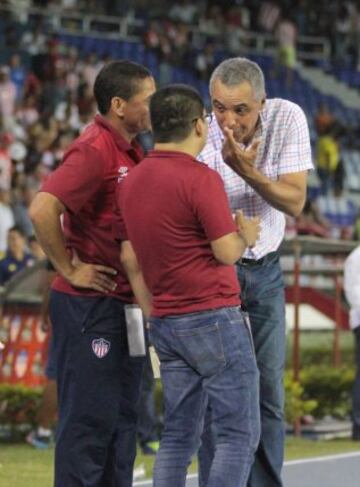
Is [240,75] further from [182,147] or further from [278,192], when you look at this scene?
[182,147]

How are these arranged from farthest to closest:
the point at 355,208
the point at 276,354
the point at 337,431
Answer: the point at 355,208, the point at 337,431, the point at 276,354

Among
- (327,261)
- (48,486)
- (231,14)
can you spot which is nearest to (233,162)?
(48,486)

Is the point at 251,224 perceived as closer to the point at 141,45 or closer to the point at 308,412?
the point at 308,412

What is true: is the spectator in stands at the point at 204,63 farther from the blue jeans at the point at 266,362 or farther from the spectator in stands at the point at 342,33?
the blue jeans at the point at 266,362

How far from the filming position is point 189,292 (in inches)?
263

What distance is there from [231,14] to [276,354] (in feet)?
93.7

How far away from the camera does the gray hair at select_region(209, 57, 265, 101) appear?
7297 millimetres

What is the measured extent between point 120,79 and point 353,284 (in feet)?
23.2

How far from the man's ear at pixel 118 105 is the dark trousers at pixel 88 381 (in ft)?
2.86

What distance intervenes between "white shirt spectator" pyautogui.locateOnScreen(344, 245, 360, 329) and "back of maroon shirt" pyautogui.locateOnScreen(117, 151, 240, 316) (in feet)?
23.4

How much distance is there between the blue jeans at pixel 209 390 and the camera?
671cm

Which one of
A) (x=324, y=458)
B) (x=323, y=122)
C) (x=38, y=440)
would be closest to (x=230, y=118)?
(x=324, y=458)

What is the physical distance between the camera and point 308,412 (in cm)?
1459

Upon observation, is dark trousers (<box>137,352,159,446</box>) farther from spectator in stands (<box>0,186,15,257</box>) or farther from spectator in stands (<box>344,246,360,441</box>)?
spectator in stands (<box>0,186,15,257</box>)
